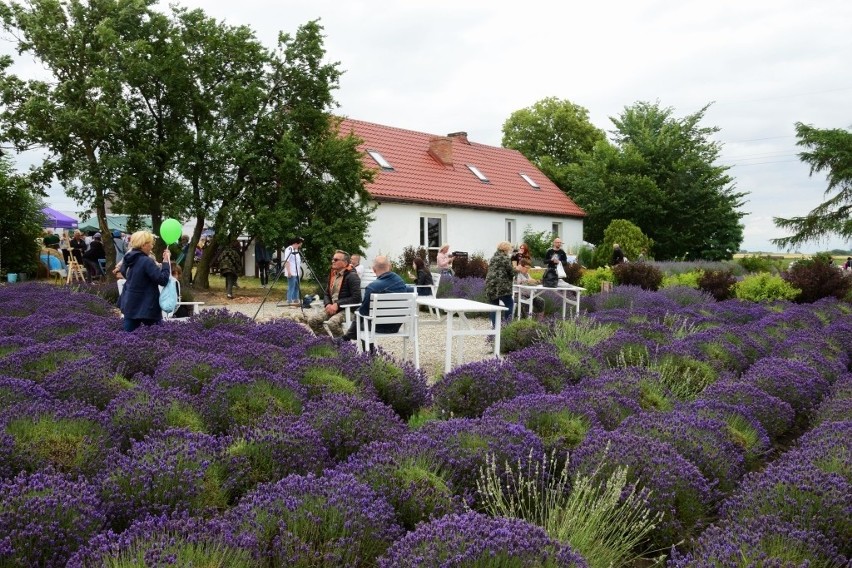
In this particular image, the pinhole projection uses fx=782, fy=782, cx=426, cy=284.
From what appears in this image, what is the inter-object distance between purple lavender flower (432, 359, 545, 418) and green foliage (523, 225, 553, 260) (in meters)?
24.1

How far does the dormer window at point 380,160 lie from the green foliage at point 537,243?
630 cm

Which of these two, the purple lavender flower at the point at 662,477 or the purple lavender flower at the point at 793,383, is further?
the purple lavender flower at the point at 793,383

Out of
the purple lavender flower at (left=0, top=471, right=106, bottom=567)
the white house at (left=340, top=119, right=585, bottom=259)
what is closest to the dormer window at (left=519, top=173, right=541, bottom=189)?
the white house at (left=340, top=119, right=585, bottom=259)

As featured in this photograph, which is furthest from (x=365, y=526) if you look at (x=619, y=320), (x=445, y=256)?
(x=445, y=256)

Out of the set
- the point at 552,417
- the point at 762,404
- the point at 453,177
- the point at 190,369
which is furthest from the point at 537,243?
the point at 552,417

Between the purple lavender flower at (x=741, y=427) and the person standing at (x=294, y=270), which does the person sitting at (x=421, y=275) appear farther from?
the purple lavender flower at (x=741, y=427)

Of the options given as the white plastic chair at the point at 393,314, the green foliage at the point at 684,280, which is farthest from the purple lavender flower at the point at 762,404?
the green foliage at the point at 684,280

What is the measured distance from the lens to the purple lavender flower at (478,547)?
288 cm

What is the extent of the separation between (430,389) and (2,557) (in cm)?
394

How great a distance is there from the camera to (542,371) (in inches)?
278

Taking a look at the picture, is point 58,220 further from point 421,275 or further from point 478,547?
point 478,547

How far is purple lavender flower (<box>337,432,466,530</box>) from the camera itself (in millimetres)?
3812

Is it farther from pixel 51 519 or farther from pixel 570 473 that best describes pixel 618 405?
pixel 51 519

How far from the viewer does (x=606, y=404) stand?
18.5ft
